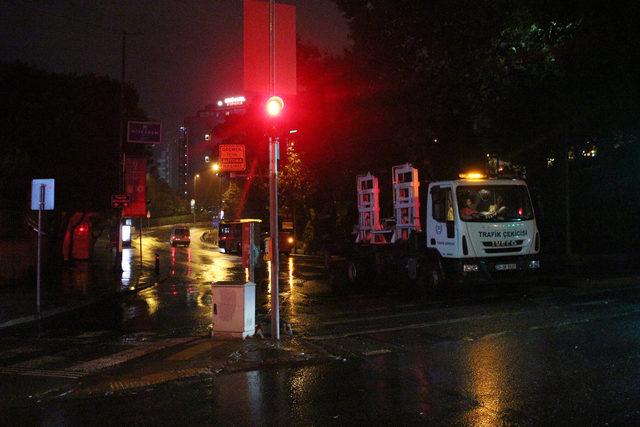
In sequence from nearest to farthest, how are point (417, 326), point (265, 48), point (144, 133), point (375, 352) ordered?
point (375, 352)
point (265, 48)
point (417, 326)
point (144, 133)

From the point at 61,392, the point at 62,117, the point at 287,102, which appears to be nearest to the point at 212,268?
the point at 62,117

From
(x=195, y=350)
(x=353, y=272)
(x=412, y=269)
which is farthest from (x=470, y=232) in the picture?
(x=195, y=350)

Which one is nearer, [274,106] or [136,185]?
[274,106]

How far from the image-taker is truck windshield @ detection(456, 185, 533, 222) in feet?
48.5

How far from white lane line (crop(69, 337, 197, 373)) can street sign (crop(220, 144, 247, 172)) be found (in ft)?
10.2

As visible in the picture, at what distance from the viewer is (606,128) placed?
19844 millimetres

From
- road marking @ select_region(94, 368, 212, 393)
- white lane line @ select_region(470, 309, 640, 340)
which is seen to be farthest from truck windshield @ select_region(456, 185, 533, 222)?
road marking @ select_region(94, 368, 212, 393)

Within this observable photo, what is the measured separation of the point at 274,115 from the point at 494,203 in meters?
7.64

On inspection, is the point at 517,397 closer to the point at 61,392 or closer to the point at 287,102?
the point at 61,392

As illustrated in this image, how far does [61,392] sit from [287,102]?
5627mm

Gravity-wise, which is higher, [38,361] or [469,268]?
[469,268]

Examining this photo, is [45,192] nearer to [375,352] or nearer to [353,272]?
[375,352]

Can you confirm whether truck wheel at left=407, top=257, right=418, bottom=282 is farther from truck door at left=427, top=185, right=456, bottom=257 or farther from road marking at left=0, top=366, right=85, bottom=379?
road marking at left=0, top=366, right=85, bottom=379

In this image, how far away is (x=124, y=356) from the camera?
903 cm
